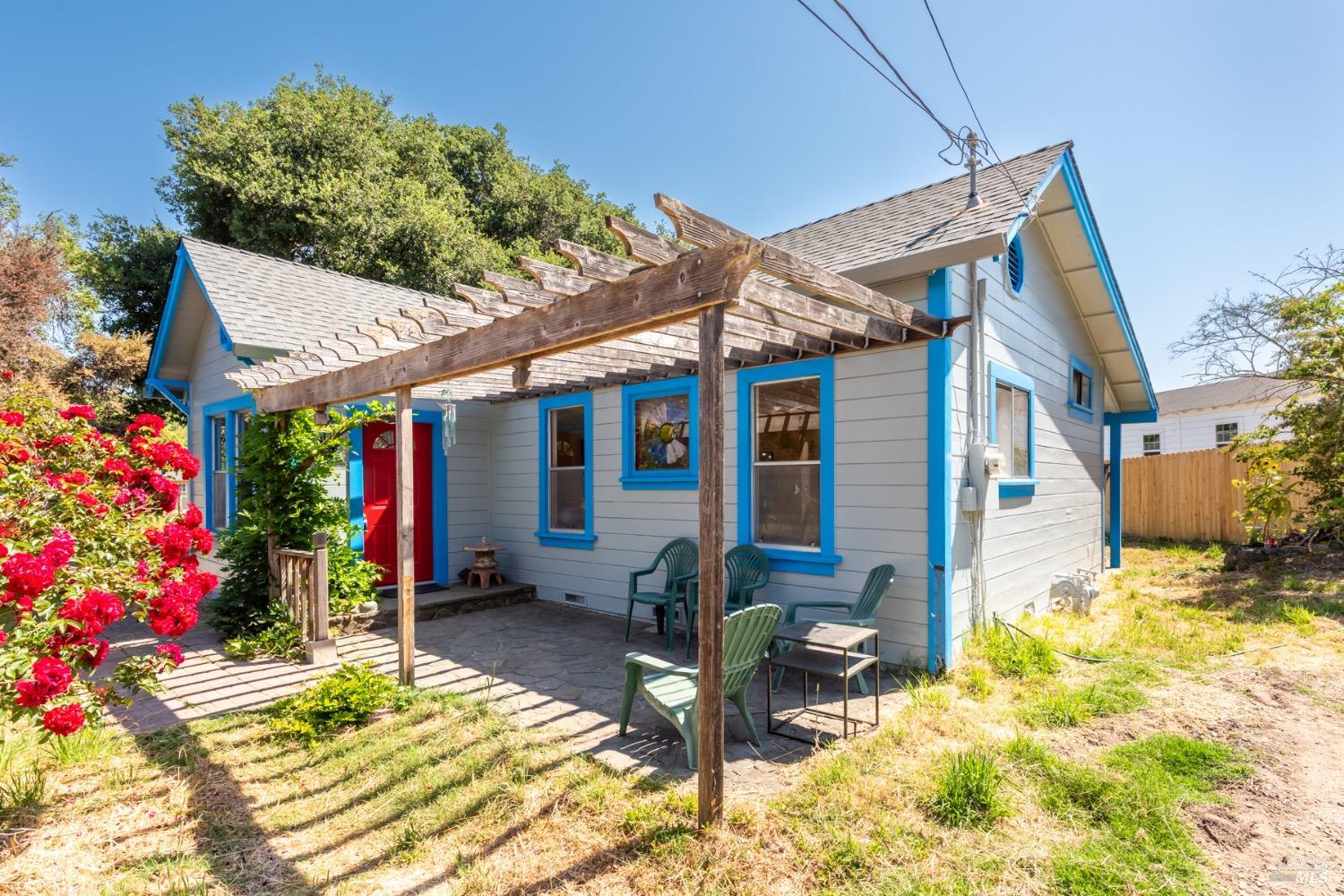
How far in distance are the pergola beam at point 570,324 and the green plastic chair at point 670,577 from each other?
277 cm

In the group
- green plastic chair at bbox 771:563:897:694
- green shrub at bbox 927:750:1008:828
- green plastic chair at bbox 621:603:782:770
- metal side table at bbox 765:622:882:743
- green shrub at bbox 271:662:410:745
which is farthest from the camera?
green plastic chair at bbox 771:563:897:694

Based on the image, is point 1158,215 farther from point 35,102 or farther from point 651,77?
point 35,102

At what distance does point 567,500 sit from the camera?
25.9 ft

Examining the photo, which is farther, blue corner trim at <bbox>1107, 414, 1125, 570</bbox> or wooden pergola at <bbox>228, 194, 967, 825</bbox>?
blue corner trim at <bbox>1107, 414, 1125, 570</bbox>

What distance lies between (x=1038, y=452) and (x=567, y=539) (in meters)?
5.46

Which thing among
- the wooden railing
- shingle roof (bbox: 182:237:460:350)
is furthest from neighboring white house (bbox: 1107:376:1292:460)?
the wooden railing

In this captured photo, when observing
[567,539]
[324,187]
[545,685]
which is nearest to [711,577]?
[545,685]

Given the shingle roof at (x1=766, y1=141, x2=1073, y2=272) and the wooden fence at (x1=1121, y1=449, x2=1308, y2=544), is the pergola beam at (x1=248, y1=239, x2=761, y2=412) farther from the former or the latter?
the wooden fence at (x1=1121, y1=449, x2=1308, y2=544)

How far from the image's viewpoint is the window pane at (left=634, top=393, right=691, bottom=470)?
6.64 metres

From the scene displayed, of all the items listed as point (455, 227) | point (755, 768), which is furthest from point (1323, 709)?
point (455, 227)

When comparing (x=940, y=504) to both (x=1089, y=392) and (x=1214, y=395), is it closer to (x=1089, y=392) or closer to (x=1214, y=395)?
(x=1089, y=392)

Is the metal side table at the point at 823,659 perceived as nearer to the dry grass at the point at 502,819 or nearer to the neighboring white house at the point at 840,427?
the dry grass at the point at 502,819

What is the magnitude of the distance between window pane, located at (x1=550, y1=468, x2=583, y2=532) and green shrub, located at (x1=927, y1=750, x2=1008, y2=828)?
17.7 ft

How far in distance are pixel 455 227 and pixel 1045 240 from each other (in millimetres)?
15985
